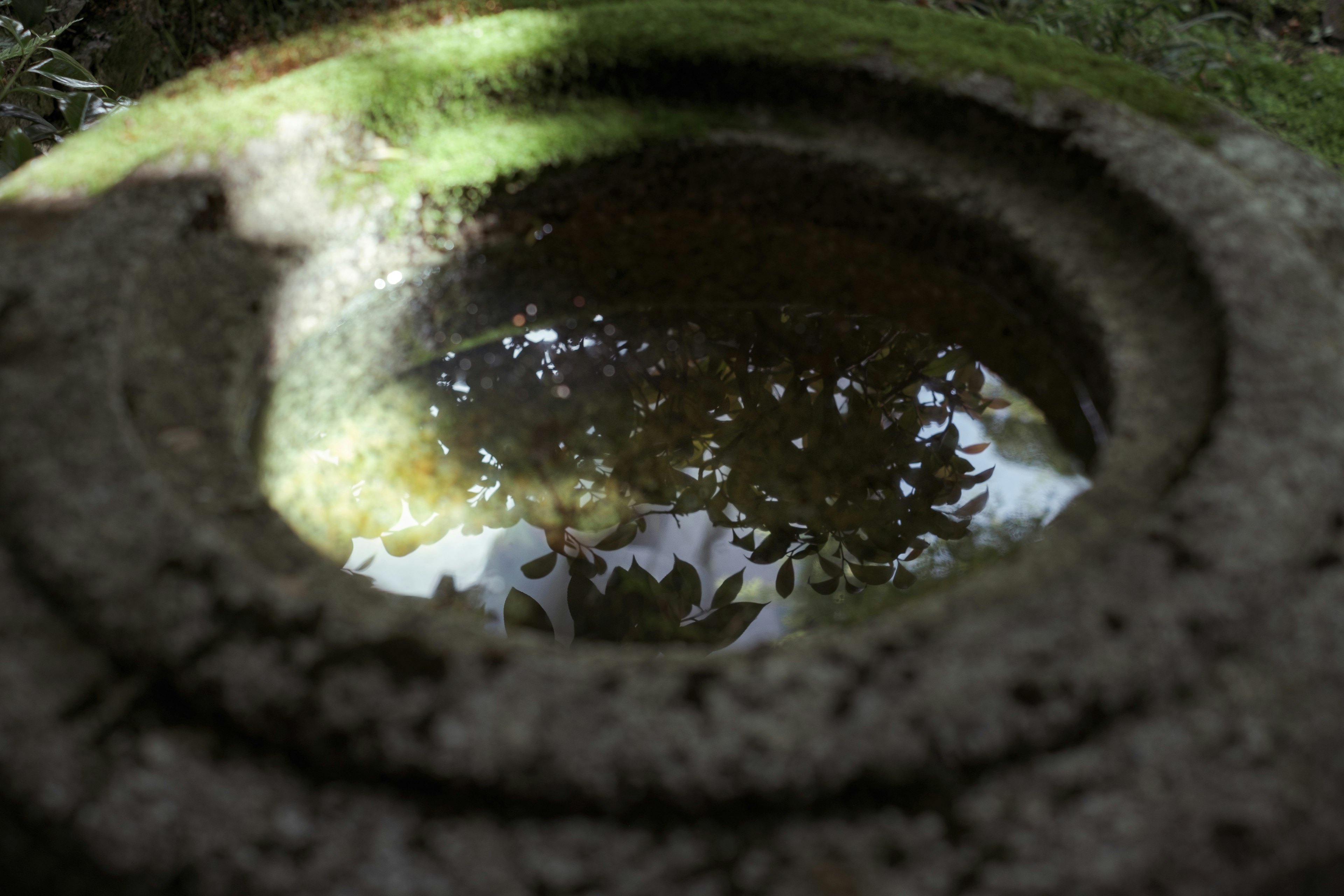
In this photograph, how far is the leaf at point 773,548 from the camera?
1.32 metres

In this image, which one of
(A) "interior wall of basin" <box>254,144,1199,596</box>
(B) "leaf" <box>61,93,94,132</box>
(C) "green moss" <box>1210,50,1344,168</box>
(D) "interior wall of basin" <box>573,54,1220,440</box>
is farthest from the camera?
(C) "green moss" <box>1210,50,1344,168</box>

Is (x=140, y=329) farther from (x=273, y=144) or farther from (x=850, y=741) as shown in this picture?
(x=850, y=741)

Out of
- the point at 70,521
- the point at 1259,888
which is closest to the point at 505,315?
the point at 70,521

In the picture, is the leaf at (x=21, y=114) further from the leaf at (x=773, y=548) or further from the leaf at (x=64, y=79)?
the leaf at (x=773, y=548)

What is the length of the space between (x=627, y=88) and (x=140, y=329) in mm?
942

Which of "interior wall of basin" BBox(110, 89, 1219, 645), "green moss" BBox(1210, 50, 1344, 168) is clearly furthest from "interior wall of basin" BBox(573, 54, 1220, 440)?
"green moss" BBox(1210, 50, 1344, 168)

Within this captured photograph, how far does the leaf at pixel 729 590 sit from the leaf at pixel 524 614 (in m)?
0.23

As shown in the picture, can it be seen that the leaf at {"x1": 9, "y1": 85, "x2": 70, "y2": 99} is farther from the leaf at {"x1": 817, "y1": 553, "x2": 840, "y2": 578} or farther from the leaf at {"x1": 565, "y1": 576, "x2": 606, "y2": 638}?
the leaf at {"x1": 817, "y1": 553, "x2": 840, "y2": 578}

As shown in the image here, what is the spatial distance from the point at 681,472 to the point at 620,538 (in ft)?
0.52

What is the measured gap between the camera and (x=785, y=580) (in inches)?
50.7

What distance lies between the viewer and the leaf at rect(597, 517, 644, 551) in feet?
4.39

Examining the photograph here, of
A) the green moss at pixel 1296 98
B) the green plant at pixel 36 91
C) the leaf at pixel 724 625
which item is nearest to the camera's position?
the leaf at pixel 724 625

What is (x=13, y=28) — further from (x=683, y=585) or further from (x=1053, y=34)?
(x=1053, y=34)

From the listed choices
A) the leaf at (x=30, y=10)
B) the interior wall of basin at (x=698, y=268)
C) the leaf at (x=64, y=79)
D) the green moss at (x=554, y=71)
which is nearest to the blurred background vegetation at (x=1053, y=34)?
the leaf at (x=64, y=79)
